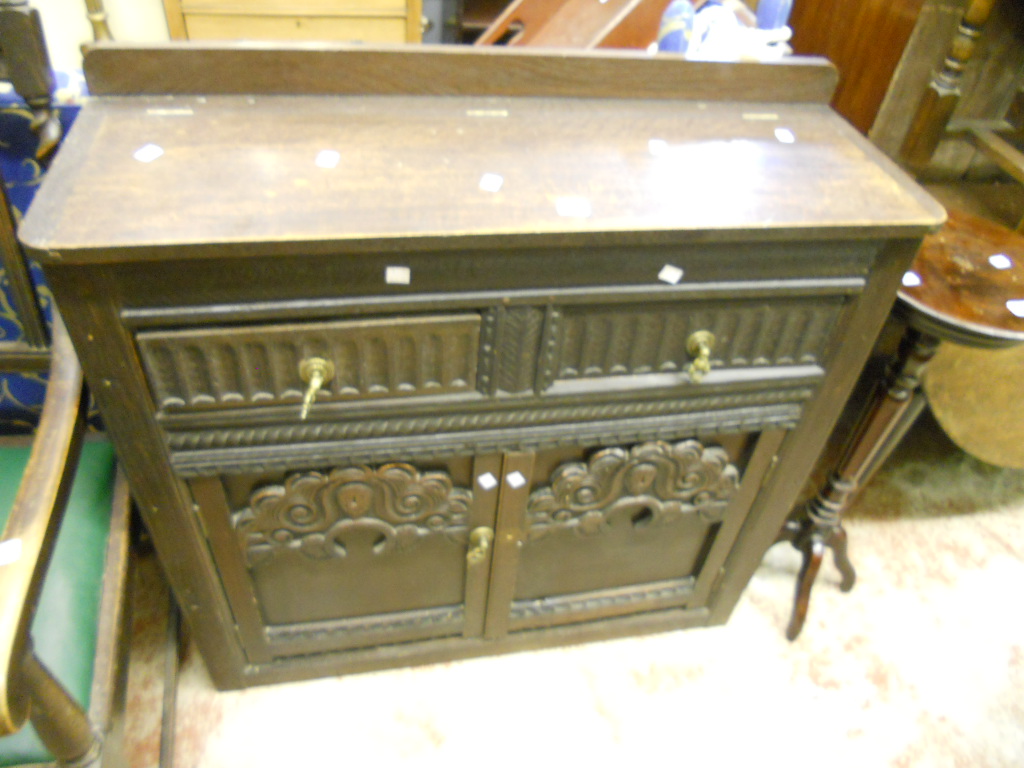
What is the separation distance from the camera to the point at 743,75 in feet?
3.33

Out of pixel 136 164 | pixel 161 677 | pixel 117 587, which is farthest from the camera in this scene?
pixel 161 677

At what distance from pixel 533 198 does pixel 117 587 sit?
735 millimetres

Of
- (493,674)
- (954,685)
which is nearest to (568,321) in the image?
(493,674)

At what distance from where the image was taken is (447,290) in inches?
32.8

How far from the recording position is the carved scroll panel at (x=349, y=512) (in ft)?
3.30

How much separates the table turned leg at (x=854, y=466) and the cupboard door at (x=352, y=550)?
2.21ft

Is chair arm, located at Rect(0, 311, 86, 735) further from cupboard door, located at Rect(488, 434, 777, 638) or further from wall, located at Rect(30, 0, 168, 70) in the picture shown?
wall, located at Rect(30, 0, 168, 70)

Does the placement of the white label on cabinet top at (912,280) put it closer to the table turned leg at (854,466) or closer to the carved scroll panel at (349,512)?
the table turned leg at (854,466)

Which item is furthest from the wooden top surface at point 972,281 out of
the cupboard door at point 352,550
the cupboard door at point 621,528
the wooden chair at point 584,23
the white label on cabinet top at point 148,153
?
the white label on cabinet top at point 148,153

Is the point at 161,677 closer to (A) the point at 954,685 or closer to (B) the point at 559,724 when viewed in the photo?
(B) the point at 559,724

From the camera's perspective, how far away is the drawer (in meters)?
2.10

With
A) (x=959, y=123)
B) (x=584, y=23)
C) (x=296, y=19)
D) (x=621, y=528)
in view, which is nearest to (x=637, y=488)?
(x=621, y=528)

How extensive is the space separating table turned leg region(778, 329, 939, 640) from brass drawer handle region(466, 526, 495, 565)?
0.70 metres

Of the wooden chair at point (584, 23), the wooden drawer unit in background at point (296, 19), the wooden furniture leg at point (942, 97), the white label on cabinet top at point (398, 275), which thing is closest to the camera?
the white label on cabinet top at point (398, 275)
